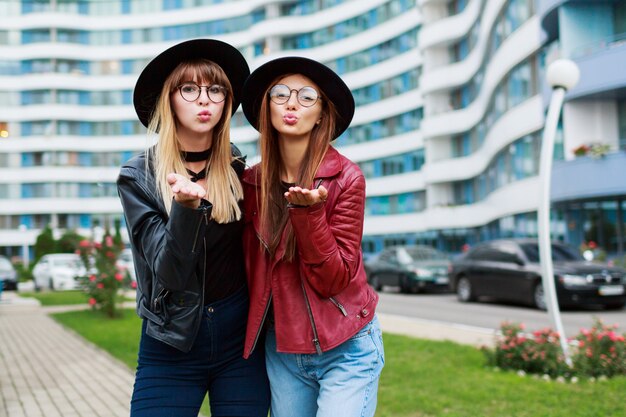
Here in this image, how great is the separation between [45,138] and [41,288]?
1568 inches

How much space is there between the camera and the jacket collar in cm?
282

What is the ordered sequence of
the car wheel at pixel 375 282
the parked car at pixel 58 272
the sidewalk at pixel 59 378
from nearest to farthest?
the sidewalk at pixel 59 378 → the car wheel at pixel 375 282 → the parked car at pixel 58 272

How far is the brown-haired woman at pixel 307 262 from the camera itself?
2.75 m

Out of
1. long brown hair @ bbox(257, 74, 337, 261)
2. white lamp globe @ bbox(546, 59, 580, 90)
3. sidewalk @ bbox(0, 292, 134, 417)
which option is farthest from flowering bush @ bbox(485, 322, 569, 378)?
long brown hair @ bbox(257, 74, 337, 261)

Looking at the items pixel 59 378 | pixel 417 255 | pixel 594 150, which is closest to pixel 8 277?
pixel 417 255

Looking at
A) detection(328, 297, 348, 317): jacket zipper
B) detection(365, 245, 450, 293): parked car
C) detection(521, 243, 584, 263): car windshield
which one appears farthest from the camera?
detection(365, 245, 450, 293): parked car

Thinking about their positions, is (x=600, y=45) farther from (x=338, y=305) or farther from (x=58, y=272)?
(x=338, y=305)

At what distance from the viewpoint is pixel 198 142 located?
299 cm

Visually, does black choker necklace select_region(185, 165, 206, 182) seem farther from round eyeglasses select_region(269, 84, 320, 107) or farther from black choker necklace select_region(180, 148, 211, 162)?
round eyeglasses select_region(269, 84, 320, 107)

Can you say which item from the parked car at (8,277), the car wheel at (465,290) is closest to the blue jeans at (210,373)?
the car wheel at (465,290)

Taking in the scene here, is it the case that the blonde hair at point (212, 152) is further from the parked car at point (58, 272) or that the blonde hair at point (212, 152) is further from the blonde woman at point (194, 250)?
the parked car at point (58, 272)

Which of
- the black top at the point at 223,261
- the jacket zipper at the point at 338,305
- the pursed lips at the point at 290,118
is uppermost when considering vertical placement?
the pursed lips at the point at 290,118

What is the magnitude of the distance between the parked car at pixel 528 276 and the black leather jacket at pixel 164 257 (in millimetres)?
13900

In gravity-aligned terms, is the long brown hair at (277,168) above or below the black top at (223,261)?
above
